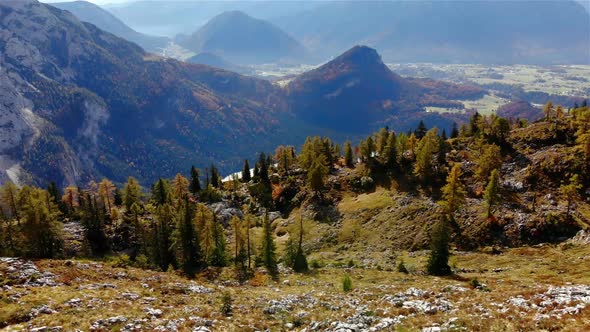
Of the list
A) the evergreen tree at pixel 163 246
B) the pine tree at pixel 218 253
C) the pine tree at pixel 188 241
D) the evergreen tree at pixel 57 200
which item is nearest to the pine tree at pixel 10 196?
the evergreen tree at pixel 57 200

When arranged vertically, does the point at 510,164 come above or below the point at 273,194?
above

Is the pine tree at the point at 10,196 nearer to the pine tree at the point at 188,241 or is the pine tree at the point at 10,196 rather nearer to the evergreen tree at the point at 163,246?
the evergreen tree at the point at 163,246

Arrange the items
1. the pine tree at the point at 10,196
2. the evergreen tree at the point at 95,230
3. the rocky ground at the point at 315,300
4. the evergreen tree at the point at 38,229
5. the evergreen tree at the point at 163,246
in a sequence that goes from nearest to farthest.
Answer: the rocky ground at the point at 315,300 < the evergreen tree at the point at 38,229 < the evergreen tree at the point at 163,246 < the pine tree at the point at 10,196 < the evergreen tree at the point at 95,230

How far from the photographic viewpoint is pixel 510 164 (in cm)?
9938

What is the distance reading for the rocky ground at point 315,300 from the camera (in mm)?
32281

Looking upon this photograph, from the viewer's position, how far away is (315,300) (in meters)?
47.3

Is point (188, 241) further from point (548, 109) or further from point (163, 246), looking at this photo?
point (548, 109)

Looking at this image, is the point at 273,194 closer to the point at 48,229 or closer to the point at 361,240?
the point at 361,240

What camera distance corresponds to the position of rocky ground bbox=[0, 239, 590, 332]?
32.3m

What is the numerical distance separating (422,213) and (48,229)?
8382cm

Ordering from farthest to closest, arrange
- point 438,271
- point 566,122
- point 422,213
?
point 566,122, point 422,213, point 438,271

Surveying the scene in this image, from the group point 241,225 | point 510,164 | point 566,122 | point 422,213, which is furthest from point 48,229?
point 566,122

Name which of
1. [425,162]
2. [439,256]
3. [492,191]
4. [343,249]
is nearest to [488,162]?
→ [425,162]

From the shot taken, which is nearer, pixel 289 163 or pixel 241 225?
pixel 241 225
